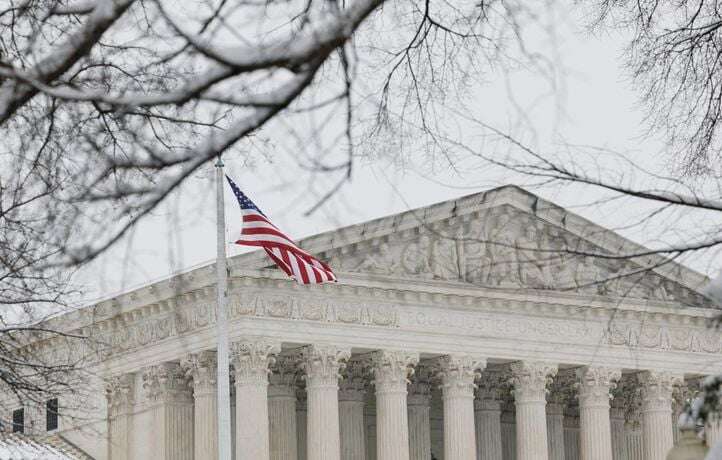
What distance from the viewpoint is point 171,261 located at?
15148 mm

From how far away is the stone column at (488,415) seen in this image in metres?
57.7

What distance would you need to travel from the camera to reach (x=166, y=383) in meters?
51.9

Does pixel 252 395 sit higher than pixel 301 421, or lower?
higher

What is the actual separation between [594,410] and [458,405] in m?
5.73

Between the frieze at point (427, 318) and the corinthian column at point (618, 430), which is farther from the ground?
the frieze at point (427, 318)

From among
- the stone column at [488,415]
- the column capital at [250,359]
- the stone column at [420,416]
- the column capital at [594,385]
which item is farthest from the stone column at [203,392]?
the column capital at [594,385]

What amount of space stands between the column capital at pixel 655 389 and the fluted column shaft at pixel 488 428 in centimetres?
498

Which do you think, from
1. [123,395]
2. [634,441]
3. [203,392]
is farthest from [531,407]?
[123,395]

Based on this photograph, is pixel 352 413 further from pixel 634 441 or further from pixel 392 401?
pixel 634 441

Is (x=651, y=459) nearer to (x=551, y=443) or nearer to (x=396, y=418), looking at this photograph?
(x=551, y=443)

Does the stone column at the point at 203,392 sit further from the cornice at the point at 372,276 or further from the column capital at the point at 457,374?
the column capital at the point at 457,374

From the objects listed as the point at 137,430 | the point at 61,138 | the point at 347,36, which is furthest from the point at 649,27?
the point at 137,430

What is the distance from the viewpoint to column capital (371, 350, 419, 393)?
51.5 metres

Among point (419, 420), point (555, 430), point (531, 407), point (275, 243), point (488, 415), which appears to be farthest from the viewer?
point (555, 430)
